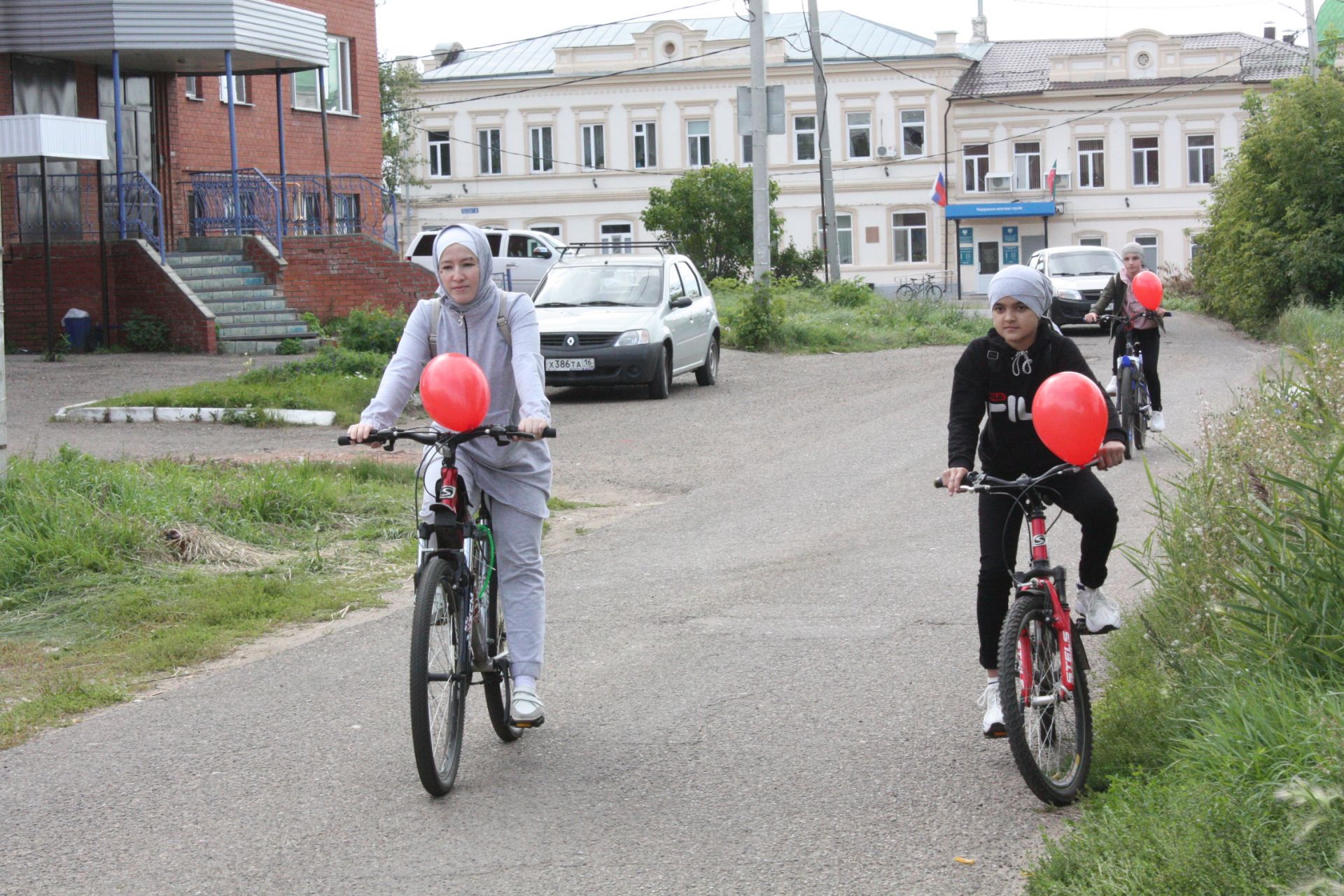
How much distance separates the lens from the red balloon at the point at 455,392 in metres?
5.18

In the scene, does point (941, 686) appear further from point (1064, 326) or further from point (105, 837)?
point (1064, 326)

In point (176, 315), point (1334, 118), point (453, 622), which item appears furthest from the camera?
point (1334, 118)

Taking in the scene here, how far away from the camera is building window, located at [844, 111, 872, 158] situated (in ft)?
209

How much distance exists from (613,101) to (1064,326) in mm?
38547

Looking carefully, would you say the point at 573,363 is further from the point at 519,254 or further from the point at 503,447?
the point at 519,254

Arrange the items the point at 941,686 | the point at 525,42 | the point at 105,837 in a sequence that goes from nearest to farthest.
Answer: the point at 105,837
the point at 941,686
the point at 525,42

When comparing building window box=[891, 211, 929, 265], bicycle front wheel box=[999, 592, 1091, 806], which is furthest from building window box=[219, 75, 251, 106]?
building window box=[891, 211, 929, 265]

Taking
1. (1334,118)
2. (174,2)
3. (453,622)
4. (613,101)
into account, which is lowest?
(453,622)

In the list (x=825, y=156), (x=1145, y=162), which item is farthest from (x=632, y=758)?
(x=1145, y=162)

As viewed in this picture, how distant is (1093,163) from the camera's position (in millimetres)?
62812

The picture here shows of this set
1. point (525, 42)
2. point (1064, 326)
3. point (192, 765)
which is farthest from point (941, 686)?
point (525, 42)

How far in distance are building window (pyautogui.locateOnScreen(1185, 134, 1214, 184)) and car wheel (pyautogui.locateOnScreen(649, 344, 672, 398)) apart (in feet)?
159

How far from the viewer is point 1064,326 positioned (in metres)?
29.5

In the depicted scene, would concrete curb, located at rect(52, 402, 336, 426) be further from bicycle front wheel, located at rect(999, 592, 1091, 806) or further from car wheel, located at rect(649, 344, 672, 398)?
bicycle front wheel, located at rect(999, 592, 1091, 806)
